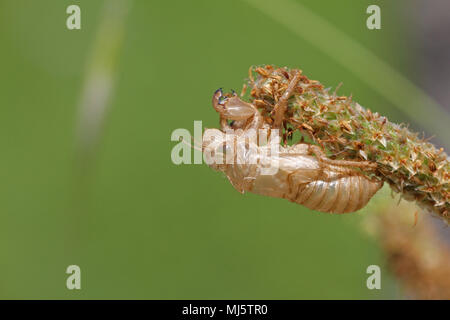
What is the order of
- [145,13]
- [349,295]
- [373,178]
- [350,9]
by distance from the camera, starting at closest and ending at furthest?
[373,178] < [349,295] < [145,13] < [350,9]

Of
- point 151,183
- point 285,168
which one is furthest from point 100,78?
point 151,183

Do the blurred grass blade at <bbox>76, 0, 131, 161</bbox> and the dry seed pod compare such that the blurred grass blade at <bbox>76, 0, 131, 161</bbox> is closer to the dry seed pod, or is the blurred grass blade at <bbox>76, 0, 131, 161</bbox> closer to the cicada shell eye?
the cicada shell eye

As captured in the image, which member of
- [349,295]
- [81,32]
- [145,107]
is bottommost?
[349,295]

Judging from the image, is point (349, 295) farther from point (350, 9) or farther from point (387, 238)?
point (350, 9)

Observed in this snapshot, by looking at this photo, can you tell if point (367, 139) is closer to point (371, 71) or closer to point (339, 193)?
point (339, 193)

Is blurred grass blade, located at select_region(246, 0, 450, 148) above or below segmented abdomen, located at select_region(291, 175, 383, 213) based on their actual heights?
above

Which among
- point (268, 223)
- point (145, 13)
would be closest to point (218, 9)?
point (145, 13)

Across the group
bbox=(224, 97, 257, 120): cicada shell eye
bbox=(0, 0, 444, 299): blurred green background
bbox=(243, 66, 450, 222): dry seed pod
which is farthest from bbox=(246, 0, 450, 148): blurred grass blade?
bbox=(0, 0, 444, 299): blurred green background
